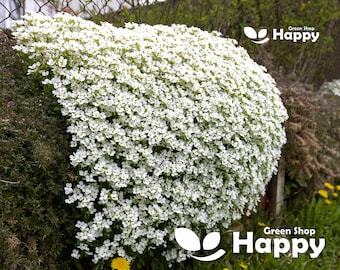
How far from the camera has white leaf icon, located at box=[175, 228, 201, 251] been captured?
2275mm

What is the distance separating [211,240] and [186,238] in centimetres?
25

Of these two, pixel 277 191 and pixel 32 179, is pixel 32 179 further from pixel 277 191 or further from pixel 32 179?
pixel 277 191

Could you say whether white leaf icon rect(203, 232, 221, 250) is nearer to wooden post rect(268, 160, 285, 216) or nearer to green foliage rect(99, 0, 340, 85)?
wooden post rect(268, 160, 285, 216)

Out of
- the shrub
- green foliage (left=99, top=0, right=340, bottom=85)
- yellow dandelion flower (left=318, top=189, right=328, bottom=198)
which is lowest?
yellow dandelion flower (left=318, top=189, right=328, bottom=198)

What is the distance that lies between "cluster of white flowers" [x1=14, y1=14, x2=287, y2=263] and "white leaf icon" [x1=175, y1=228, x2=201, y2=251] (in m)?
0.04

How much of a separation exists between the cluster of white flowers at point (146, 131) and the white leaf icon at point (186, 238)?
42 millimetres

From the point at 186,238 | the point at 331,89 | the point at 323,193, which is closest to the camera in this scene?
the point at 186,238

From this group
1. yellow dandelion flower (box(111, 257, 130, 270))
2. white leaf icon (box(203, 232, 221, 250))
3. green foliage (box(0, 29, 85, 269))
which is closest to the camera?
green foliage (box(0, 29, 85, 269))

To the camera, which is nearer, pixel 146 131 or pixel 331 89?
pixel 146 131

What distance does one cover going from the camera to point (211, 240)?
8.29 feet

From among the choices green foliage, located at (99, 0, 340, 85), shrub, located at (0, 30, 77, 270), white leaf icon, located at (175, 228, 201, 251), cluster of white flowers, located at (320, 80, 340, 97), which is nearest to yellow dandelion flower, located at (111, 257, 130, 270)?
shrub, located at (0, 30, 77, 270)

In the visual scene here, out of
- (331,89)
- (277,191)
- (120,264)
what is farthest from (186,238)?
(331,89)

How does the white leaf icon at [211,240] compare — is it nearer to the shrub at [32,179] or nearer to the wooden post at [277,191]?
the shrub at [32,179]

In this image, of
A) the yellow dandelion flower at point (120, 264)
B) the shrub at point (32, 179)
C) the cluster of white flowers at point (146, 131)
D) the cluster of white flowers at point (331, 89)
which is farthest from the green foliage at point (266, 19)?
the yellow dandelion flower at point (120, 264)
